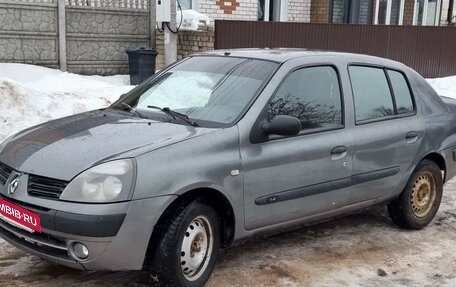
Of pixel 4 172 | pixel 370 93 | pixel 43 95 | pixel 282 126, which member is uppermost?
pixel 370 93

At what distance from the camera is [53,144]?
12.4 feet

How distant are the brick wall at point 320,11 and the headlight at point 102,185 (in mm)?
13872

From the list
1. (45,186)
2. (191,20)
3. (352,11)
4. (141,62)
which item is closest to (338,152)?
(45,186)

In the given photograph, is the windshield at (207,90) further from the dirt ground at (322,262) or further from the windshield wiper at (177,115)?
the dirt ground at (322,262)

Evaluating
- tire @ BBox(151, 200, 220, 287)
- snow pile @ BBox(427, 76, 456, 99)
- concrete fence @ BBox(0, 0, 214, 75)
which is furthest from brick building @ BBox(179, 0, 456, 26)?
tire @ BBox(151, 200, 220, 287)

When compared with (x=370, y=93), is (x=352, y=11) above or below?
above

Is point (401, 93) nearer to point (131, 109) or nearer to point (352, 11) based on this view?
point (131, 109)

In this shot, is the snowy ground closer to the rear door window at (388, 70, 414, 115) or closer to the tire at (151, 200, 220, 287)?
the tire at (151, 200, 220, 287)

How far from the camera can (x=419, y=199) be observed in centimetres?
546

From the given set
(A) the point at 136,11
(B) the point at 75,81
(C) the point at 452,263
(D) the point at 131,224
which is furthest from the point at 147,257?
(A) the point at 136,11

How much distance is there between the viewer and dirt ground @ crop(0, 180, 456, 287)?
409 centimetres

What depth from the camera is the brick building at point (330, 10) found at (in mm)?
14500

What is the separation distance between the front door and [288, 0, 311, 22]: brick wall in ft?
38.8

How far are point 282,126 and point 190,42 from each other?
8.51 meters
